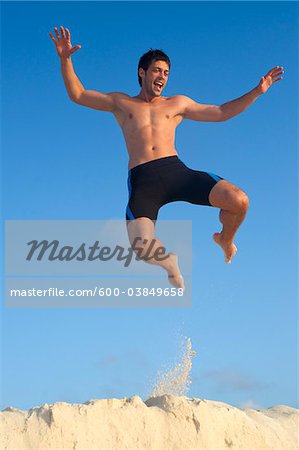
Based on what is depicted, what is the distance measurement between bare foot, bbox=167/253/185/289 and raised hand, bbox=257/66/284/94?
268 cm

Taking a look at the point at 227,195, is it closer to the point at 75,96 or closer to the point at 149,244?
the point at 149,244

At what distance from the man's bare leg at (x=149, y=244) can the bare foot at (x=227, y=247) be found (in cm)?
129

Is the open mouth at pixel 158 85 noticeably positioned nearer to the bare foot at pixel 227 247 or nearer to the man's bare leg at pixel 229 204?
the man's bare leg at pixel 229 204

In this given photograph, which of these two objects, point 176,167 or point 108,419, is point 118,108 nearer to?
point 176,167

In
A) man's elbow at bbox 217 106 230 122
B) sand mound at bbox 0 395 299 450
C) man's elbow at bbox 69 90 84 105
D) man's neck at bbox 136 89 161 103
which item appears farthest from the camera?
sand mound at bbox 0 395 299 450

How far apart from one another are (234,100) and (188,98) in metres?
0.66

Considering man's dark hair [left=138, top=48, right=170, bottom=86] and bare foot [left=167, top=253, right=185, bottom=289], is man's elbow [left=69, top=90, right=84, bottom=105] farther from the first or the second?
bare foot [left=167, top=253, right=185, bottom=289]

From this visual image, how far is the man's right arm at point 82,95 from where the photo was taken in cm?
1064

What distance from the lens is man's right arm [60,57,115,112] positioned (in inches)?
419

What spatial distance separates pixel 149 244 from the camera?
33.2 feet

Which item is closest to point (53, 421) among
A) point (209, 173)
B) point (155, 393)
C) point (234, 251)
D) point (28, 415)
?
point (28, 415)

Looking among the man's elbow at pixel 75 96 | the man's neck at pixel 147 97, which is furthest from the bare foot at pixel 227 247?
the man's elbow at pixel 75 96

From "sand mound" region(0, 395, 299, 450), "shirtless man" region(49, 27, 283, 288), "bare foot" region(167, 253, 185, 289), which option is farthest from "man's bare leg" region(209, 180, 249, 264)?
"sand mound" region(0, 395, 299, 450)

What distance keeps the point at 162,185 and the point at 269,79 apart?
7.42ft
